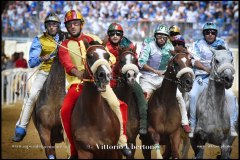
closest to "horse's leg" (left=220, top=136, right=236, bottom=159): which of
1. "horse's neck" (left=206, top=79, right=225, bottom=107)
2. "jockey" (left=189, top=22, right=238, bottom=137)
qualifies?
"jockey" (left=189, top=22, right=238, bottom=137)

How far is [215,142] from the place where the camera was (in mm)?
12898

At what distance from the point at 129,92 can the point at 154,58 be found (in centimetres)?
116

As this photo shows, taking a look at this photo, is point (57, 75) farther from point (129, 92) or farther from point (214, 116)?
point (214, 116)

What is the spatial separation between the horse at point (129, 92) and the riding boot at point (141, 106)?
8 cm

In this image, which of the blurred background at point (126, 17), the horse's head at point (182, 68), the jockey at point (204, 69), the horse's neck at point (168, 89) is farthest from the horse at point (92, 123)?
the blurred background at point (126, 17)

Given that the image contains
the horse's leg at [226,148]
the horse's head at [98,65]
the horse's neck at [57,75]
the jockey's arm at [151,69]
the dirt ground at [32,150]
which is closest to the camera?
the horse's head at [98,65]

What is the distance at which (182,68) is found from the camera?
1207cm

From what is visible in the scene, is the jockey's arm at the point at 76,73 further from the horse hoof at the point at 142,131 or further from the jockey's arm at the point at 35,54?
the horse hoof at the point at 142,131

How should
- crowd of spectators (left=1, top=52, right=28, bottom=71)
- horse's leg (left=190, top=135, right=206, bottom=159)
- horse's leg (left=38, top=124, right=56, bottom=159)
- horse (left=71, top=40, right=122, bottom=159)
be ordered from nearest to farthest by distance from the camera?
horse (left=71, top=40, right=122, bottom=159), horse's leg (left=38, top=124, right=56, bottom=159), horse's leg (left=190, top=135, right=206, bottom=159), crowd of spectators (left=1, top=52, right=28, bottom=71)

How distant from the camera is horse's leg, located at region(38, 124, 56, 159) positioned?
39.4 ft

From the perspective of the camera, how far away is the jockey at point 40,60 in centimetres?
1255

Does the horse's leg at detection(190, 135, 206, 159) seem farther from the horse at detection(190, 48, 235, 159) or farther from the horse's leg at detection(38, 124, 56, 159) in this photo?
the horse's leg at detection(38, 124, 56, 159)

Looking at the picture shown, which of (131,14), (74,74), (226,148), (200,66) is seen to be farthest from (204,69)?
(131,14)

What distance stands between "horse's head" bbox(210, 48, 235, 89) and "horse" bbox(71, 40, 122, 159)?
100 inches
